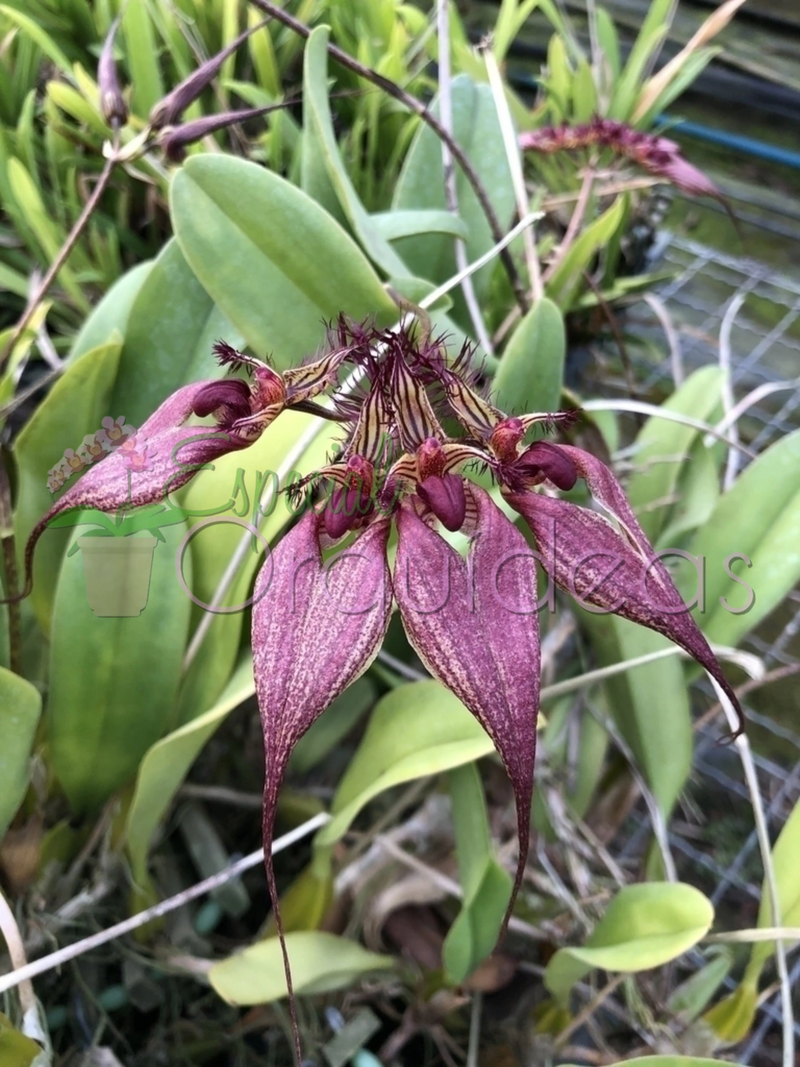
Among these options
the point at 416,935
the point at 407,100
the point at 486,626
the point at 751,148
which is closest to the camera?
the point at 486,626

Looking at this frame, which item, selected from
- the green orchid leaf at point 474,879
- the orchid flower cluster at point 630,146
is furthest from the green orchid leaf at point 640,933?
the orchid flower cluster at point 630,146

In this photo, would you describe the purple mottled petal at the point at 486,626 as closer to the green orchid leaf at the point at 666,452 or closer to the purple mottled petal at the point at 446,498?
the purple mottled petal at the point at 446,498

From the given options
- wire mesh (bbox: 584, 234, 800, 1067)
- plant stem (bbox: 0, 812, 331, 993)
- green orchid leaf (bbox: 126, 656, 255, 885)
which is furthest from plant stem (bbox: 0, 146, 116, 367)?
wire mesh (bbox: 584, 234, 800, 1067)

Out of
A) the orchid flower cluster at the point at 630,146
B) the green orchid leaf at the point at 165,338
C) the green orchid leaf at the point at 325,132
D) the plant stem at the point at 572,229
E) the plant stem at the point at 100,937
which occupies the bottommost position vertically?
the plant stem at the point at 100,937

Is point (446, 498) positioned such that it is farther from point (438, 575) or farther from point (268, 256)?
point (268, 256)

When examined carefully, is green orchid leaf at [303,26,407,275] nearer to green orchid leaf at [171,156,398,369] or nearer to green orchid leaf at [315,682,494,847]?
green orchid leaf at [171,156,398,369]

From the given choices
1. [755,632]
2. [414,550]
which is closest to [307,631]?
[414,550]

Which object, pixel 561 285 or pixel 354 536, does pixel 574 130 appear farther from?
pixel 354 536
